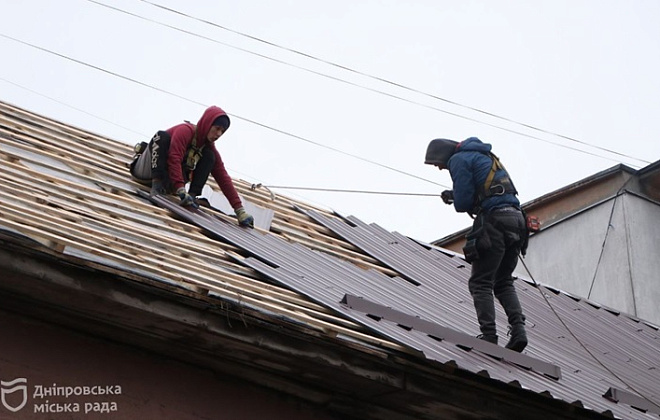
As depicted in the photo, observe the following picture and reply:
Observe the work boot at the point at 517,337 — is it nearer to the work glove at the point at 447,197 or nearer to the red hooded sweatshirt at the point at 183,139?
the work glove at the point at 447,197

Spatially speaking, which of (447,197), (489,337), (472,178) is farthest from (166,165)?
(489,337)

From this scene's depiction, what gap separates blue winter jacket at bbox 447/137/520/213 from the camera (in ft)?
27.5

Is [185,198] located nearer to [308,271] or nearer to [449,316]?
[308,271]

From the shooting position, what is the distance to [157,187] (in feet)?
30.7

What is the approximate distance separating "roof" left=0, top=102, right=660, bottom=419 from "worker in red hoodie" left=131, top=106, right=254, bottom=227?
6.5 inches

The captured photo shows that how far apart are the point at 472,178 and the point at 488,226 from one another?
1.30 feet

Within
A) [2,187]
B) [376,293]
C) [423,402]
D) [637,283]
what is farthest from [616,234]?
[2,187]

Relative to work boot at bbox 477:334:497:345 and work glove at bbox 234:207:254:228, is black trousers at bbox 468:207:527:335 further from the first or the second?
work glove at bbox 234:207:254:228

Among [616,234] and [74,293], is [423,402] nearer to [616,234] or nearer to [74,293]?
[74,293]

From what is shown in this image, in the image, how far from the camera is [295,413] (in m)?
6.88

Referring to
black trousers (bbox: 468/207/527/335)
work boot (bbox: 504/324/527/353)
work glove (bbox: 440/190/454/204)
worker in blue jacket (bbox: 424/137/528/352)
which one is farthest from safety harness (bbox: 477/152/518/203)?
work boot (bbox: 504/324/527/353)

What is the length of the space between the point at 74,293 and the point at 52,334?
0.38 meters

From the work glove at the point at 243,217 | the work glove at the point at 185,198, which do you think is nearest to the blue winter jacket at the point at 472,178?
the work glove at the point at 243,217

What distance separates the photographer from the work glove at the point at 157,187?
9308mm
